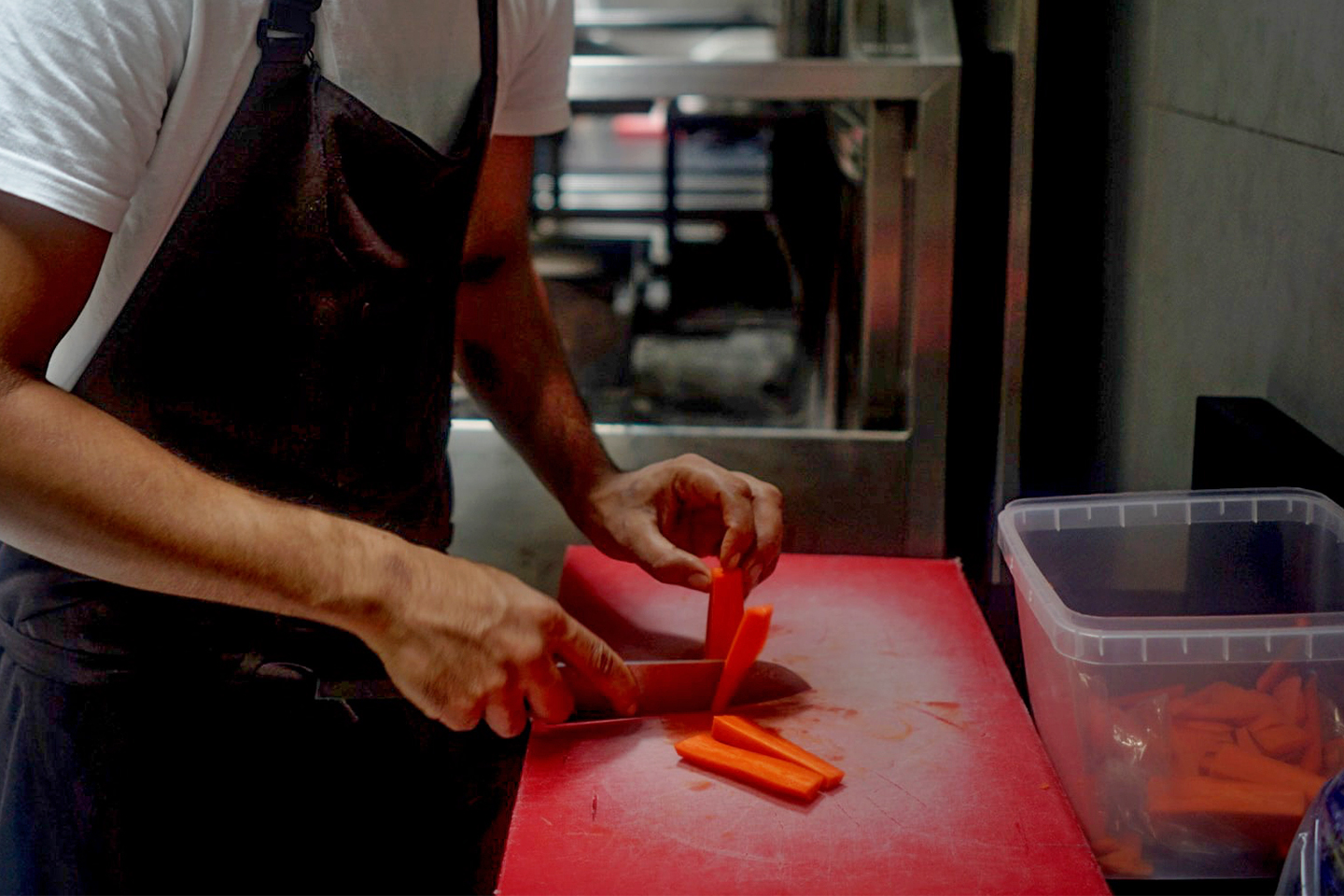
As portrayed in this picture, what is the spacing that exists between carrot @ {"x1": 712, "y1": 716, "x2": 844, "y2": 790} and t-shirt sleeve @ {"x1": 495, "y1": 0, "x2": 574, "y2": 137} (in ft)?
2.30

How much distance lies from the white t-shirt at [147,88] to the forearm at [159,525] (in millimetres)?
147

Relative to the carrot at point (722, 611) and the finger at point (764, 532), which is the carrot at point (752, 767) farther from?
the finger at point (764, 532)

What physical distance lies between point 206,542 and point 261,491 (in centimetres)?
27

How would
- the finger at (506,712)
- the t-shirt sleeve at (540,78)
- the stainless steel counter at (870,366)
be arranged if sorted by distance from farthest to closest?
the stainless steel counter at (870,366) < the t-shirt sleeve at (540,78) < the finger at (506,712)

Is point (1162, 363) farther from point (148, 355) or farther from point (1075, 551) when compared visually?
point (148, 355)

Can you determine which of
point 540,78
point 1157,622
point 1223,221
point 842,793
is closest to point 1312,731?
point 1157,622

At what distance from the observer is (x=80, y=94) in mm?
886

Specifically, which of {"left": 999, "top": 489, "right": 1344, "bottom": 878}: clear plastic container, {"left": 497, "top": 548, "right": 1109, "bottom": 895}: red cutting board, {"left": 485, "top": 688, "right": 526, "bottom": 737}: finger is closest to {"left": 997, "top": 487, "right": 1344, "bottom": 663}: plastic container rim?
{"left": 999, "top": 489, "right": 1344, "bottom": 878}: clear plastic container

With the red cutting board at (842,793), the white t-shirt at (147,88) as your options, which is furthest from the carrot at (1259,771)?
the white t-shirt at (147,88)

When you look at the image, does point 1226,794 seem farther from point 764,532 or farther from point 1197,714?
point 764,532

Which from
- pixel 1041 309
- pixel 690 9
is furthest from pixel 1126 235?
pixel 690 9

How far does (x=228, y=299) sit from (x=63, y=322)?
0.61 ft

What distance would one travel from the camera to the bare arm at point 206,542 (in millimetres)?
894

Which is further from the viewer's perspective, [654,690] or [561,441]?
[561,441]
